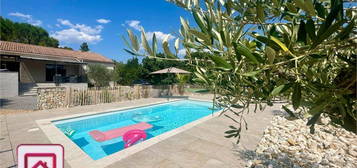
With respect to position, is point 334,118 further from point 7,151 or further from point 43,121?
point 43,121

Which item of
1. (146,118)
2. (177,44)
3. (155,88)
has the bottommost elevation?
(146,118)

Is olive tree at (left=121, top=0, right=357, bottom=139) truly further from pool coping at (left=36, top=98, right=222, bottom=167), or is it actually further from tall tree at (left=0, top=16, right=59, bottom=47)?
tall tree at (left=0, top=16, right=59, bottom=47)

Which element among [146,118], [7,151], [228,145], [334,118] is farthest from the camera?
[146,118]

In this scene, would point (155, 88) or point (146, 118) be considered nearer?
point (146, 118)

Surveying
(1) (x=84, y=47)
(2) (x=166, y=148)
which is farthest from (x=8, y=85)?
(1) (x=84, y=47)

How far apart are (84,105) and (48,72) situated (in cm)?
1314

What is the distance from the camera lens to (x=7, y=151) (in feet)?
13.1

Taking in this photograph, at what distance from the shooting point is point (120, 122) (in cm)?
899

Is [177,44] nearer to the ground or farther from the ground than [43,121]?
farther from the ground

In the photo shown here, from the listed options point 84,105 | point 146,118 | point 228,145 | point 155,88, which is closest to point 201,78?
point 228,145

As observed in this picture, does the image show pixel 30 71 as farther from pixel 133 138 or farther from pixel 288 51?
pixel 288 51

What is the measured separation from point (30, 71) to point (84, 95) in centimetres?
1242

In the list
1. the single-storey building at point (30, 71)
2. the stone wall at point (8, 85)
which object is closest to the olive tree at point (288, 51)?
the stone wall at point (8, 85)

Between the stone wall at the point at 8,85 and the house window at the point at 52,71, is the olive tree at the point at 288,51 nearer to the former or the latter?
the stone wall at the point at 8,85
